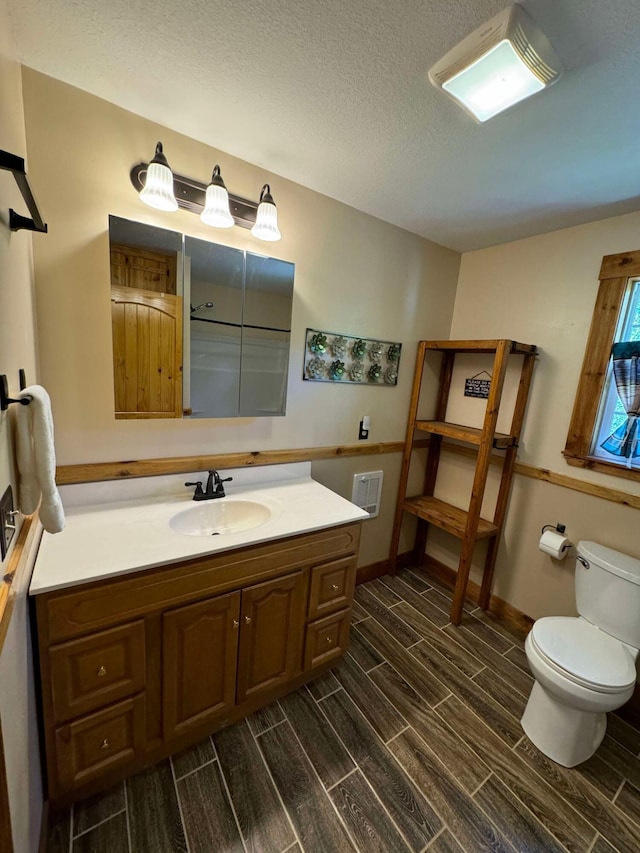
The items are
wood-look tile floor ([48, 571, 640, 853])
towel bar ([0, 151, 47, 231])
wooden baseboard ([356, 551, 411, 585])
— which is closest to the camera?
towel bar ([0, 151, 47, 231])

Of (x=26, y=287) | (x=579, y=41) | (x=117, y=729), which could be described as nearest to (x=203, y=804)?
(x=117, y=729)

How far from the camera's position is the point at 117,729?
3.68ft

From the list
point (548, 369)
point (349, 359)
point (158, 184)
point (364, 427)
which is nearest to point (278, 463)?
point (364, 427)

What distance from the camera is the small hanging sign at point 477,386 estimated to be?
2221mm

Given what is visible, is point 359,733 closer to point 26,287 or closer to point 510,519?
point 510,519

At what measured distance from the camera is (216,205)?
4.38 ft

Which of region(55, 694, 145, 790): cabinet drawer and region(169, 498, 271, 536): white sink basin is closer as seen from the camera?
region(55, 694, 145, 790): cabinet drawer

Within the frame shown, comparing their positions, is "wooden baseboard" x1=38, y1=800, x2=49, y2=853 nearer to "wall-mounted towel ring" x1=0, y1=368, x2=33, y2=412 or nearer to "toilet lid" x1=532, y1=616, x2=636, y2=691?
"wall-mounted towel ring" x1=0, y1=368, x2=33, y2=412

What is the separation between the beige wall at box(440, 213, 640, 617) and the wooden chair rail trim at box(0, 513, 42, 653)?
2.32m

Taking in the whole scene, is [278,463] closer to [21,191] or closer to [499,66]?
[21,191]

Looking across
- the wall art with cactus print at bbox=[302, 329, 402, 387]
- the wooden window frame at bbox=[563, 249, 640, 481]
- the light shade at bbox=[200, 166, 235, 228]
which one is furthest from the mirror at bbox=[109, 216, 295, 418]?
the wooden window frame at bbox=[563, 249, 640, 481]

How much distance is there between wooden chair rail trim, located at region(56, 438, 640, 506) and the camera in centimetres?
138

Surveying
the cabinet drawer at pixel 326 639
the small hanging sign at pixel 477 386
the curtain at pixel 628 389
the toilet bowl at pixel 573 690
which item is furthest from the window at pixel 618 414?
the cabinet drawer at pixel 326 639

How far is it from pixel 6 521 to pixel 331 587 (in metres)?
1.21
